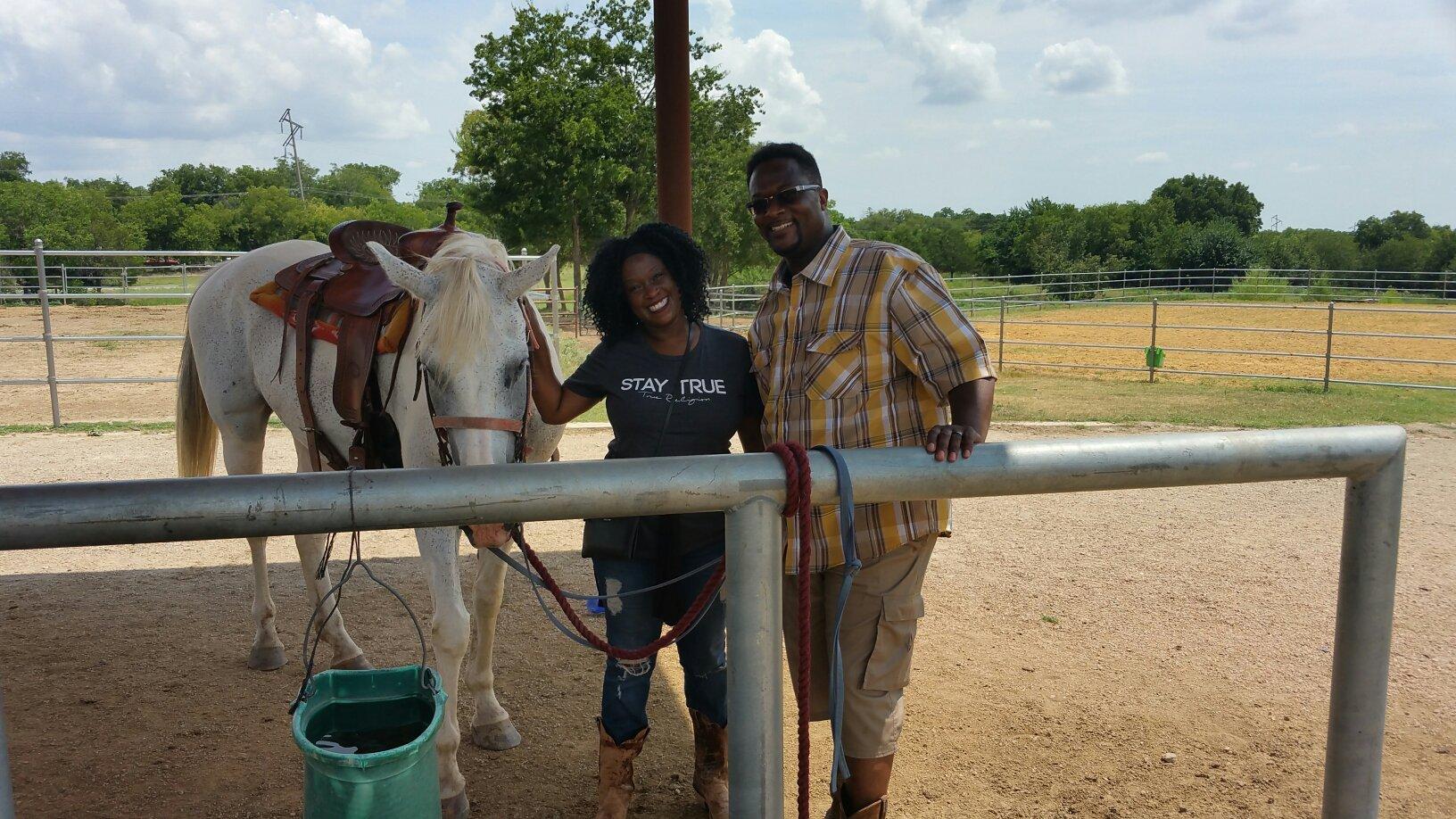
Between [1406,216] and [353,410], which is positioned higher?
[1406,216]

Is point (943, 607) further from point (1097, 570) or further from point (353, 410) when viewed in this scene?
point (353, 410)

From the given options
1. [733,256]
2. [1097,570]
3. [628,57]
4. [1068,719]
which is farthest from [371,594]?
[733,256]

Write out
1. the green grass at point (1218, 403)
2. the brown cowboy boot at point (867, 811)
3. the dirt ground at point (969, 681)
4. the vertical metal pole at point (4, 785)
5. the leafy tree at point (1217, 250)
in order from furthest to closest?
the leafy tree at point (1217, 250) → the green grass at point (1218, 403) → the dirt ground at point (969, 681) → the brown cowboy boot at point (867, 811) → the vertical metal pole at point (4, 785)

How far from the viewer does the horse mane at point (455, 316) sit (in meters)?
2.42

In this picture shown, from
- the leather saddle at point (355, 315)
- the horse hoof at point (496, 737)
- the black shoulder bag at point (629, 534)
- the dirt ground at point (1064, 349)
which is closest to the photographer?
the black shoulder bag at point (629, 534)

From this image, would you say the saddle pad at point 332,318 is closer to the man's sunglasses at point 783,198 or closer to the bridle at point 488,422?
the bridle at point 488,422

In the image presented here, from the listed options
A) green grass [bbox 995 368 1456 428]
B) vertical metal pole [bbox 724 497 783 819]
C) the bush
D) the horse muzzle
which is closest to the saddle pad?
the horse muzzle

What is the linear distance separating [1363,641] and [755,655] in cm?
97

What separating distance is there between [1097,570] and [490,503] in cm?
462

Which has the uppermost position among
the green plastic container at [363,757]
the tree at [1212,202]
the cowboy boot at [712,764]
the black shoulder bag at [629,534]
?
the tree at [1212,202]

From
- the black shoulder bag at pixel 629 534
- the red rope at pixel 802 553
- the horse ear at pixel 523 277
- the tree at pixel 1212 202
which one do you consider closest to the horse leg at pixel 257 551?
the horse ear at pixel 523 277

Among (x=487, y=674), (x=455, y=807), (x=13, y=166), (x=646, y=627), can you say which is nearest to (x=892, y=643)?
(x=646, y=627)

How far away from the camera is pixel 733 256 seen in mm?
32656

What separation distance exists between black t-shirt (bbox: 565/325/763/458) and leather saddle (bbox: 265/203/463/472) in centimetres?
81
